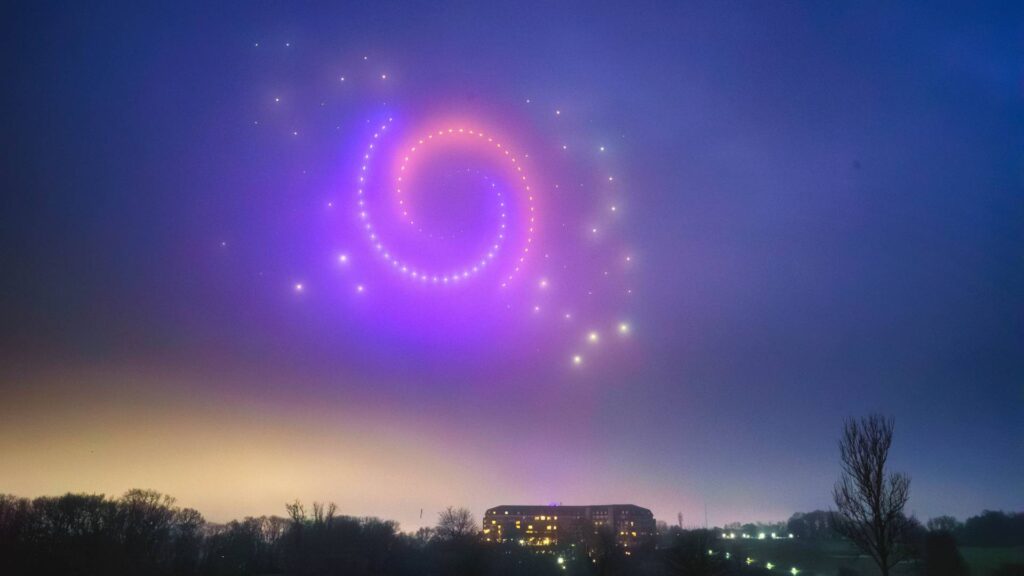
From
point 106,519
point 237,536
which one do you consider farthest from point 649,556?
point 106,519

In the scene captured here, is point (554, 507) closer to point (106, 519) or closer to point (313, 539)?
point (313, 539)

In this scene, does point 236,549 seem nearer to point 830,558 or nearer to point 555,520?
point 830,558

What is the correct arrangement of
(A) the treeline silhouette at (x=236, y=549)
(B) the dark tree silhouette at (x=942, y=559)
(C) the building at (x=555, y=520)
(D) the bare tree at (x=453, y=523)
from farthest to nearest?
(C) the building at (x=555, y=520), (D) the bare tree at (x=453, y=523), (A) the treeline silhouette at (x=236, y=549), (B) the dark tree silhouette at (x=942, y=559)

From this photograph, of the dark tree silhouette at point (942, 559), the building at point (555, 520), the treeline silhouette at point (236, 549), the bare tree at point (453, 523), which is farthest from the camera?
the building at point (555, 520)

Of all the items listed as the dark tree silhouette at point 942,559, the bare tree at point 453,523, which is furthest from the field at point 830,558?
the bare tree at point 453,523

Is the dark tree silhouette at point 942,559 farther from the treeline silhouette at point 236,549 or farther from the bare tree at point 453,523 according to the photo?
the bare tree at point 453,523

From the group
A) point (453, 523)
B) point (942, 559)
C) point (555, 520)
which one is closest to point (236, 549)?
point (453, 523)

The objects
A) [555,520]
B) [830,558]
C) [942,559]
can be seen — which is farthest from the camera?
[555,520]

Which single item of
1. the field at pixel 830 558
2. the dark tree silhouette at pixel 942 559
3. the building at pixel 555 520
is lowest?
the building at pixel 555 520

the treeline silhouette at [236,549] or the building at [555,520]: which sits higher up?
the treeline silhouette at [236,549]

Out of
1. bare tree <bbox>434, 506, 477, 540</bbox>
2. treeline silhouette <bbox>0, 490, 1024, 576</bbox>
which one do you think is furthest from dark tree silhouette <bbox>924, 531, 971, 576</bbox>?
bare tree <bbox>434, 506, 477, 540</bbox>
